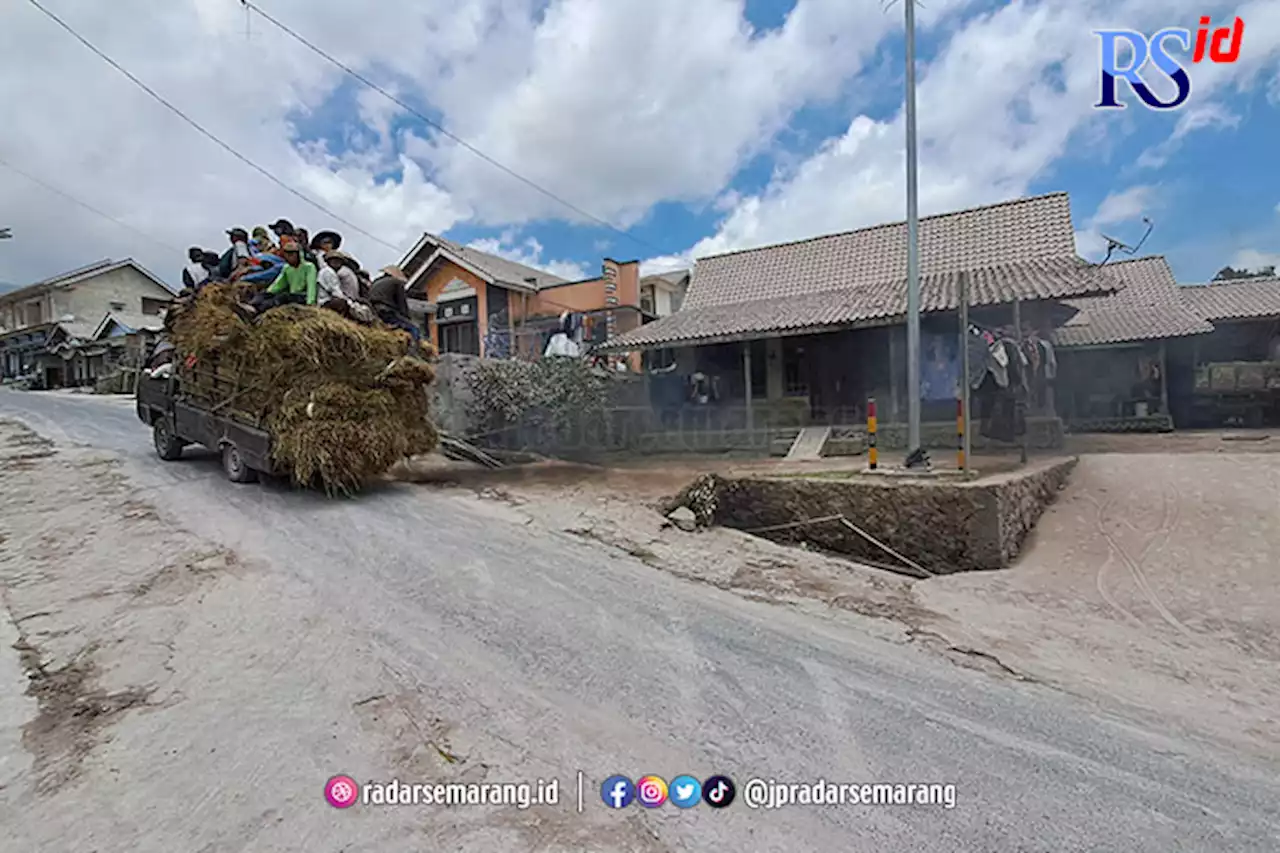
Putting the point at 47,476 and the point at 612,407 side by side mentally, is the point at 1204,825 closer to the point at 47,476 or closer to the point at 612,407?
the point at 47,476

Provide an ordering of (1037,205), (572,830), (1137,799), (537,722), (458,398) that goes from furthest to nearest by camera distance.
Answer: (1037,205), (458,398), (537,722), (1137,799), (572,830)

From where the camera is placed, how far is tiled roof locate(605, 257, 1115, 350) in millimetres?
11352

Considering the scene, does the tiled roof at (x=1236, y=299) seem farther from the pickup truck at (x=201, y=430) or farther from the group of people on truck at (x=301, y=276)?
the pickup truck at (x=201, y=430)

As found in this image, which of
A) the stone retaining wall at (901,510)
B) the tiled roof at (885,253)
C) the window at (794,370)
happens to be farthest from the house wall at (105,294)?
the stone retaining wall at (901,510)

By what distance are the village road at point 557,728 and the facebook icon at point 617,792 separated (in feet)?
0.16

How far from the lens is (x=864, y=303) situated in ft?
44.9

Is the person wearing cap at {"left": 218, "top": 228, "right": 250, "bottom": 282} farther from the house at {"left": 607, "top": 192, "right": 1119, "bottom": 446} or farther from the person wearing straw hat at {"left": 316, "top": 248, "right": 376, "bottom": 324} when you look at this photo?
the house at {"left": 607, "top": 192, "right": 1119, "bottom": 446}

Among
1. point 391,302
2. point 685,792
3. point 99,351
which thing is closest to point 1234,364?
point 391,302

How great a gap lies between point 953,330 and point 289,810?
13313mm

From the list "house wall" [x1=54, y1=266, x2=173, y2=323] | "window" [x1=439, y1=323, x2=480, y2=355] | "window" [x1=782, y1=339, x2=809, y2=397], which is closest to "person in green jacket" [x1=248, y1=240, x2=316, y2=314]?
"window" [x1=782, y1=339, x2=809, y2=397]

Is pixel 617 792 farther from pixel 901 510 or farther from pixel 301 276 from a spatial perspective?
pixel 301 276

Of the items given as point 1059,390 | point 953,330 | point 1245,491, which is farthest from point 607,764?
point 1059,390

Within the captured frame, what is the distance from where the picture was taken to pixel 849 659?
4.10 m

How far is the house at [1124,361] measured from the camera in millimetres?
16141
